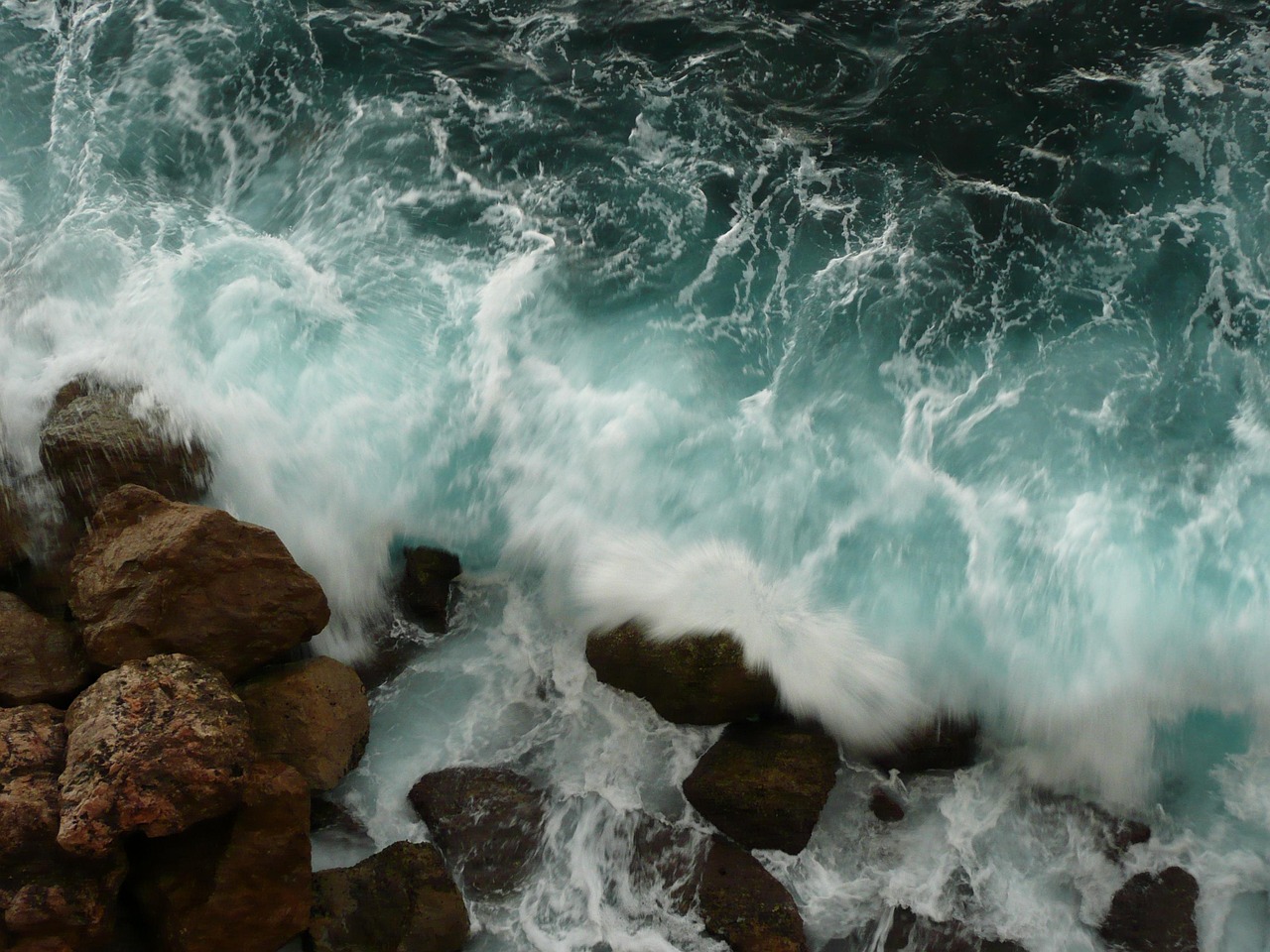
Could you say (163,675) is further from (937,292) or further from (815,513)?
(937,292)

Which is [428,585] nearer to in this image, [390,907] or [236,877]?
[390,907]

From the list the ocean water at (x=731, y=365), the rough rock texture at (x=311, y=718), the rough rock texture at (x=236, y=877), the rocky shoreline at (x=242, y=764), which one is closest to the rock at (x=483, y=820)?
the rocky shoreline at (x=242, y=764)

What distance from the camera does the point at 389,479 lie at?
6285 mm

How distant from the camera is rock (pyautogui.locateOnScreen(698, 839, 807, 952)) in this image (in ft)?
16.1

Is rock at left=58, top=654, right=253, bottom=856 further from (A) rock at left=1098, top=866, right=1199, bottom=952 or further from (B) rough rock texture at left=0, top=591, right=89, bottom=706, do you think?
(A) rock at left=1098, top=866, right=1199, bottom=952

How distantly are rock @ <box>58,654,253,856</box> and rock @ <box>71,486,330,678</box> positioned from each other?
30cm

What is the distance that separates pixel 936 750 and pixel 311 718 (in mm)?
3506

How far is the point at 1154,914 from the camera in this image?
5.16 m

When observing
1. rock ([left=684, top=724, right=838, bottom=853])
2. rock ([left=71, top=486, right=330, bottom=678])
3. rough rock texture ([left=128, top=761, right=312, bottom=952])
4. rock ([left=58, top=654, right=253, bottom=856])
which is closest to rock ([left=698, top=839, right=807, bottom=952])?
rock ([left=684, top=724, right=838, bottom=853])

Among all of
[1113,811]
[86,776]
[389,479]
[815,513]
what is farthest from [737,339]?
[86,776]

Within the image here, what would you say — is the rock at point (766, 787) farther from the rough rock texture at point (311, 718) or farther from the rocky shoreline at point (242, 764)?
the rough rock texture at point (311, 718)

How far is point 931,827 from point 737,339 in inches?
135

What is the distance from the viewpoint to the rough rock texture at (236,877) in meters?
4.39

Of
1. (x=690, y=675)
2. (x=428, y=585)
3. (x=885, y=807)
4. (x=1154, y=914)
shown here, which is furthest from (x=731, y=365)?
(x=1154, y=914)
